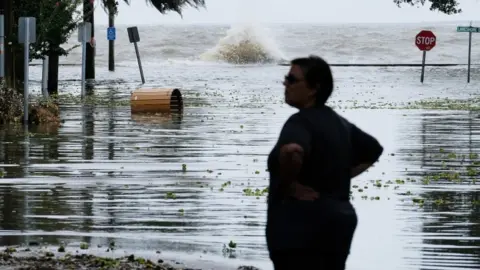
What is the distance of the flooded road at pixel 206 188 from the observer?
11.3m

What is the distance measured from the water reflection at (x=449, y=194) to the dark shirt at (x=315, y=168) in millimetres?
3938

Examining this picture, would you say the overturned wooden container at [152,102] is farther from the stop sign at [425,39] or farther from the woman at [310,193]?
the woman at [310,193]

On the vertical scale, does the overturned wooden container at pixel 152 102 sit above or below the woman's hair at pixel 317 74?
below

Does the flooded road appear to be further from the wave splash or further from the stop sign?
the wave splash

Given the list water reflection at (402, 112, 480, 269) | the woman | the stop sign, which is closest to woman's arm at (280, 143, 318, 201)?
the woman

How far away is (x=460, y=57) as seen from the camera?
9444 centimetres

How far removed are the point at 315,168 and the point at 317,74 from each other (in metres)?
0.47

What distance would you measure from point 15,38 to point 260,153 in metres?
11.3

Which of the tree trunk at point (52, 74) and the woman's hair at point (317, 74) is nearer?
the woman's hair at point (317, 74)

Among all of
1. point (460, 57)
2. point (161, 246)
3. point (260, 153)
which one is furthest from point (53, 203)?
point (460, 57)

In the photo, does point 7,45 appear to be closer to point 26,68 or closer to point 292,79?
point 26,68

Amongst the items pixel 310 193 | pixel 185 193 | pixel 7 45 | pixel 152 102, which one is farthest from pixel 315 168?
pixel 152 102

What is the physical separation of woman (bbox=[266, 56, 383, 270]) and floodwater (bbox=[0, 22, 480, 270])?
12.2 feet

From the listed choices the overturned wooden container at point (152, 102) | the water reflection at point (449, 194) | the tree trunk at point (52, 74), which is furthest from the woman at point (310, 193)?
the tree trunk at point (52, 74)
